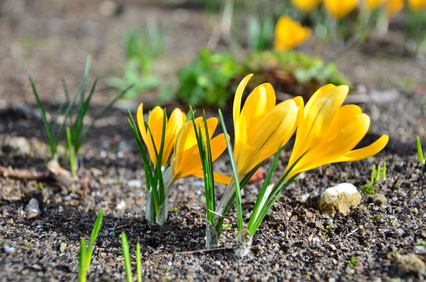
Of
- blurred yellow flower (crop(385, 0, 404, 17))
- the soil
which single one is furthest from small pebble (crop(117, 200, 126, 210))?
blurred yellow flower (crop(385, 0, 404, 17))

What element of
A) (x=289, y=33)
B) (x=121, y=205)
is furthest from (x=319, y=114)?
(x=289, y=33)

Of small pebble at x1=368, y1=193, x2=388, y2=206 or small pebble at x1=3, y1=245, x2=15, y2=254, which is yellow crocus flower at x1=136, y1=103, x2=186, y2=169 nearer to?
small pebble at x1=3, y1=245, x2=15, y2=254

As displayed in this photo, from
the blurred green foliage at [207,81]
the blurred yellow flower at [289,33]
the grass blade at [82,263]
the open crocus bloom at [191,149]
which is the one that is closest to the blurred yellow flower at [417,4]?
the blurred yellow flower at [289,33]

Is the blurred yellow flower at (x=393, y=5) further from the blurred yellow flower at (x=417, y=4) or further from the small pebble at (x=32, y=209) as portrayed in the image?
the small pebble at (x=32, y=209)

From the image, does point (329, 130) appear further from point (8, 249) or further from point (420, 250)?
point (8, 249)

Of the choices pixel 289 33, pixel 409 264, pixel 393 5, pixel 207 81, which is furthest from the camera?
pixel 393 5

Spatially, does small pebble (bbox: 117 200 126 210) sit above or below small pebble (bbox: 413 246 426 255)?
above
